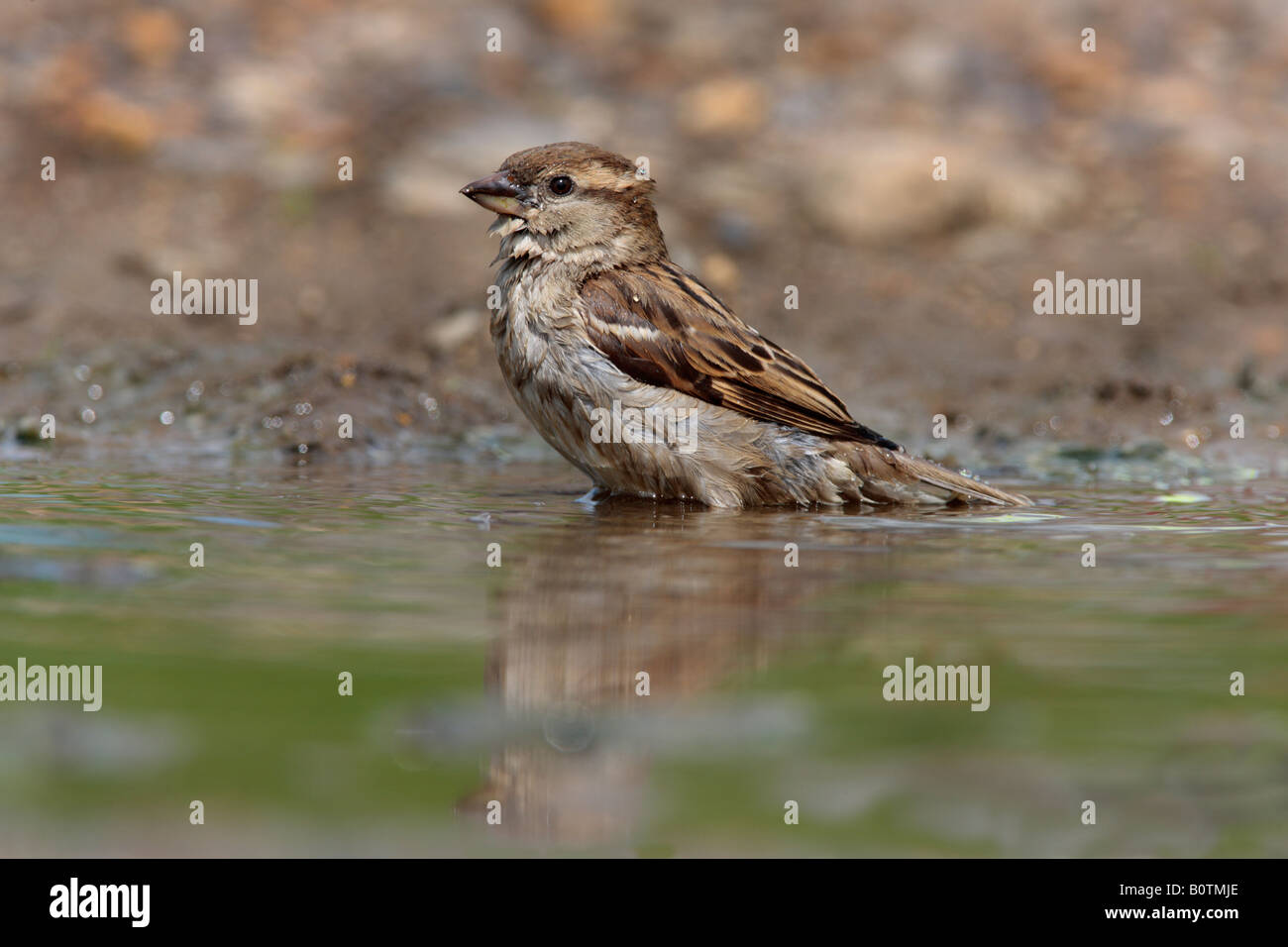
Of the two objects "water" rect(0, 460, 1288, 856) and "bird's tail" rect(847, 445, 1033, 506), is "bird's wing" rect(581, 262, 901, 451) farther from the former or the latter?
"water" rect(0, 460, 1288, 856)

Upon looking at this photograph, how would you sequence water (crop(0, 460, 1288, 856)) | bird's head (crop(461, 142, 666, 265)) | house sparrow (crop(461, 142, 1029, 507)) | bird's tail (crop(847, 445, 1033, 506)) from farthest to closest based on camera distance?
bird's head (crop(461, 142, 666, 265)), bird's tail (crop(847, 445, 1033, 506)), house sparrow (crop(461, 142, 1029, 507)), water (crop(0, 460, 1288, 856))

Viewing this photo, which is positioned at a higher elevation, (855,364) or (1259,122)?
(1259,122)

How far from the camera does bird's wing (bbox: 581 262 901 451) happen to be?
6078 millimetres

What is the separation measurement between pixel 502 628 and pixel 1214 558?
7.72 ft

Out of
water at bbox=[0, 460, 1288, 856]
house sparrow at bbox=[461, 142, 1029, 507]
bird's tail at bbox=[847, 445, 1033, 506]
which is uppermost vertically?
house sparrow at bbox=[461, 142, 1029, 507]

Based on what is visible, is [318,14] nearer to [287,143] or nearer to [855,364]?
[287,143]

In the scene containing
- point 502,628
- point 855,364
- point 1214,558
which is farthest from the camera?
point 855,364

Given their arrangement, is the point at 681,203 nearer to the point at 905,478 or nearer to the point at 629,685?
the point at 905,478

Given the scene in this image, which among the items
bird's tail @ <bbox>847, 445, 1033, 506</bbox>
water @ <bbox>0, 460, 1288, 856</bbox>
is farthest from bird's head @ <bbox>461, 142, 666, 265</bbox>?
water @ <bbox>0, 460, 1288, 856</bbox>

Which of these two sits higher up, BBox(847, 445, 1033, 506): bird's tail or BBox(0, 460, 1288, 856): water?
BBox(847, 445, 1033, 506): bird's tail

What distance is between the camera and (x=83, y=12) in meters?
10.8

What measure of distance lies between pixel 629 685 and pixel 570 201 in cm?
368
